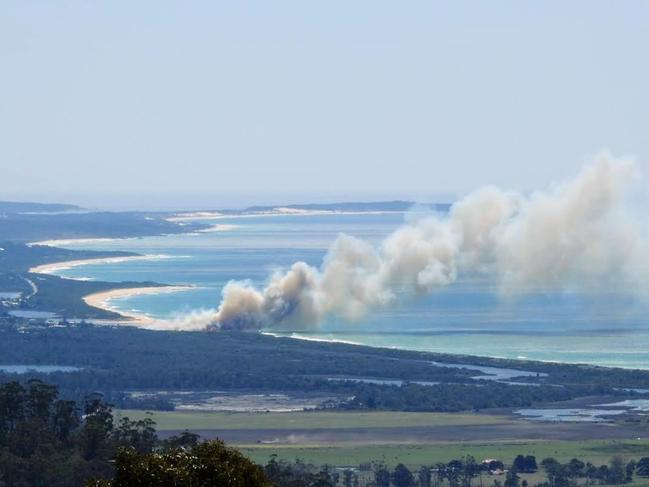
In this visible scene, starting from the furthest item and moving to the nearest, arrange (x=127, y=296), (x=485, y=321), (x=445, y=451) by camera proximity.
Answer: (x=127, y=296)
(x=485, y=321)
(x=445, y=451)

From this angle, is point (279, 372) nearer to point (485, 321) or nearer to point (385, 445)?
point (385, 445)

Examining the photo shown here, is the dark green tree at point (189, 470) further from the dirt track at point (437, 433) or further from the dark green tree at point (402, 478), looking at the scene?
the dirt track at point (437, 433)

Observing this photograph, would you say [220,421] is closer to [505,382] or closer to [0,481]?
[505,382]

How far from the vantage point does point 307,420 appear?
77250 mm

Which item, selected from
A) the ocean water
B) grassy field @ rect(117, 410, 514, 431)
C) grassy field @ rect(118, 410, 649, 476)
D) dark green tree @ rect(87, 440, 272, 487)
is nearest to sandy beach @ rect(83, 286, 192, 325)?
the ocean water

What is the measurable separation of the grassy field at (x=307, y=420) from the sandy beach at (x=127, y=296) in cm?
4310

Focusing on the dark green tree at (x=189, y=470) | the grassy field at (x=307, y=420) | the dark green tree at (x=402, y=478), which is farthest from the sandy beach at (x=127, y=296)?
the dark green tree at (x=189, y=470)

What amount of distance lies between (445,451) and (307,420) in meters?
10.4

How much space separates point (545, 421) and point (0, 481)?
3043cm

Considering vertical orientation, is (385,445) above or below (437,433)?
below

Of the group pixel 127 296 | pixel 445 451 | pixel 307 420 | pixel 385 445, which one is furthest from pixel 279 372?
pixel 127 296

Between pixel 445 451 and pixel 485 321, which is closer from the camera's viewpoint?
pixel 445 451

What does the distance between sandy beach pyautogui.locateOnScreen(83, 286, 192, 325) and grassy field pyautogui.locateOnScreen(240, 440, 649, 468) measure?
53643 millimetres

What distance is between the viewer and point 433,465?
212 ft
